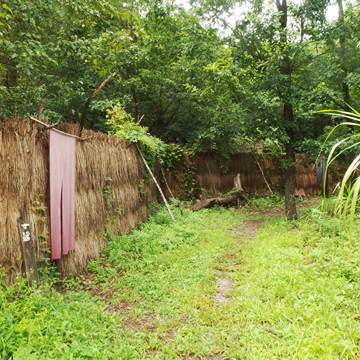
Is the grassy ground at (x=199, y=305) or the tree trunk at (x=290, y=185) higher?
the tree trunk at (x=290, y=185)

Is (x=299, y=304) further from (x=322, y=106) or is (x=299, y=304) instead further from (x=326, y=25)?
(x=326, y=25)

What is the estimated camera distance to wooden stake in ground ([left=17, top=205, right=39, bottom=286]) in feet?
9.82

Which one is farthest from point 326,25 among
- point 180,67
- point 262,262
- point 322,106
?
point 262,262

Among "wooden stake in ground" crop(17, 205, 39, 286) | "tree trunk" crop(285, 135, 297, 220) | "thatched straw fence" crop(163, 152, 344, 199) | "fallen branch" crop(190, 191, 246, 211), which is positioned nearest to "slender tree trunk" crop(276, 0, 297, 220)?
"tree trunk" crop(285, 135, 297, 220)

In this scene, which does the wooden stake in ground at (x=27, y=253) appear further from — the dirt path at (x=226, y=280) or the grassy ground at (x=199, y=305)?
the dirt path at (x=226, y=280)

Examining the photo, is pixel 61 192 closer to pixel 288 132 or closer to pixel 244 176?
pixel 288 132

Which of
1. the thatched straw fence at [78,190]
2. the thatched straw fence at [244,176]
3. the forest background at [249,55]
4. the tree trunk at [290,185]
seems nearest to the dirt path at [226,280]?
the tree trunk at [290,185]

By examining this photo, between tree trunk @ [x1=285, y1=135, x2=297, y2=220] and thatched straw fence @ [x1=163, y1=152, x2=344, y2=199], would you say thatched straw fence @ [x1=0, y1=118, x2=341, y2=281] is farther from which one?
tree trunk @ [x1=285, y1=135, x2=297, y2=220]

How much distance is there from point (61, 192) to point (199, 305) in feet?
7.30

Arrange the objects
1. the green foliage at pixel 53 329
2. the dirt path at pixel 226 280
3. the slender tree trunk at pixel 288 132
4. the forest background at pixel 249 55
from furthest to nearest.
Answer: the slender tree trunk at pixel 288 132, the forest background at pixel 249 55, the dirt path at pixel 226 280, the green foliage at pixel 53 329

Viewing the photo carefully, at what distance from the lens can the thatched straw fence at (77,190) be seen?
2971 millimetres

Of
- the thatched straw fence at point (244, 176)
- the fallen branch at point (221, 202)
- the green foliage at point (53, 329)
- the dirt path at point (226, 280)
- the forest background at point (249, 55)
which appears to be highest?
the forest background at point (249, 55)

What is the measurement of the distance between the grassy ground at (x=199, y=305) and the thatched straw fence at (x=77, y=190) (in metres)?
0.38

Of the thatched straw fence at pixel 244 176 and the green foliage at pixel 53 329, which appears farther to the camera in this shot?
the thatched straw fence at pixel 244 176
